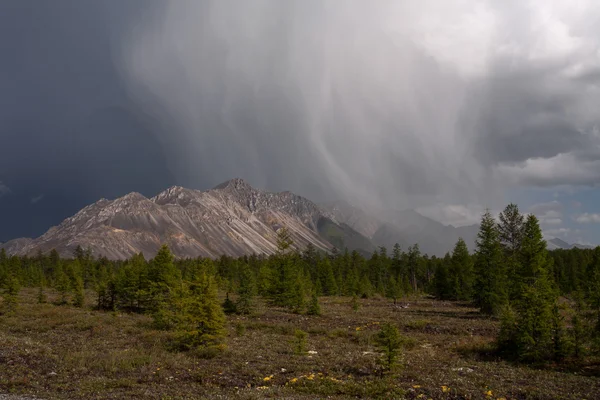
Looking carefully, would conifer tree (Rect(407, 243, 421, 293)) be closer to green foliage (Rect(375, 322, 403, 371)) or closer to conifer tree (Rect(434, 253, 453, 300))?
conifer tree (Rect(434, 253, 453, 300))

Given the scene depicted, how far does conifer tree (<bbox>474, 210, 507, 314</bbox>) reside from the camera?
4712cm

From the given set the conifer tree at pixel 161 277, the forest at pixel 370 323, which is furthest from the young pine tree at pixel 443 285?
the conifer tree at pixel 161 277

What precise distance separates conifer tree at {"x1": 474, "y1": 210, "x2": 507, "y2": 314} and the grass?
15.1m

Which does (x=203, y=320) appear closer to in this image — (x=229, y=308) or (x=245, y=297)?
(x=245, y=297)

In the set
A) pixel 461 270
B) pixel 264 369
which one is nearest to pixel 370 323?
pixel 264 369

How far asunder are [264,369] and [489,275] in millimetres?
38614

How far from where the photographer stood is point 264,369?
2047 centimetres

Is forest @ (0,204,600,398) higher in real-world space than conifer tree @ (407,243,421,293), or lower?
lower

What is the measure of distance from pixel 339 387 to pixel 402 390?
2.76 metres

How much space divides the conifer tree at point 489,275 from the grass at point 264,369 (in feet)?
49.5

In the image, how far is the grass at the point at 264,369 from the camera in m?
16.1

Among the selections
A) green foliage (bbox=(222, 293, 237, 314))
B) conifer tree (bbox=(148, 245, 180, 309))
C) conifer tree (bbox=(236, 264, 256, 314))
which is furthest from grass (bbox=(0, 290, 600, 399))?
green foliage (bbox=(222, 293, 237, 314))

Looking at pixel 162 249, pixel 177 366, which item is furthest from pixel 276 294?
pixel 177 366

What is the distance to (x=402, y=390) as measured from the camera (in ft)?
52.8
